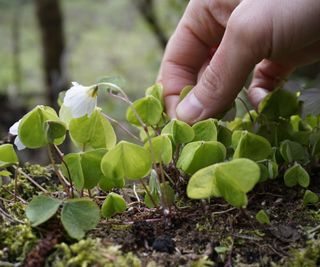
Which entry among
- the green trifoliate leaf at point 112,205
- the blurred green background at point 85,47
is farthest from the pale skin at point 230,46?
the blurred green background at point 85,47

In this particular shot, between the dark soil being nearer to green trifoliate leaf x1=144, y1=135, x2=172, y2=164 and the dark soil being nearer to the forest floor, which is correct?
the forest floor

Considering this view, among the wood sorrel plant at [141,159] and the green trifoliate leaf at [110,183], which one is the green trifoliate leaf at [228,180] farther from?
the green trifoliate leaf at [110,183]

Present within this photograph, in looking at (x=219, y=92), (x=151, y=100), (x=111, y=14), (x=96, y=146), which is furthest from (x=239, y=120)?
(x=111, y=14)

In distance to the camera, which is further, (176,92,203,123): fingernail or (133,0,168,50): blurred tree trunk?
(133,0,168,50): blurred tree trunk

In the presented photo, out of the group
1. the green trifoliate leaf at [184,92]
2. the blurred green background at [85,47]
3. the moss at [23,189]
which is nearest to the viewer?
the moss at [23,189]

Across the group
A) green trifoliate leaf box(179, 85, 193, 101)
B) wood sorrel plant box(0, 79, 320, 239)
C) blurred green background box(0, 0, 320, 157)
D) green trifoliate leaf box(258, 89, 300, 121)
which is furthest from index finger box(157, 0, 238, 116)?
blurred green background box(0, 0, 320, 157)

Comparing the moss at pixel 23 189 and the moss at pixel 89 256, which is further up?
the moss at pixel 89 256

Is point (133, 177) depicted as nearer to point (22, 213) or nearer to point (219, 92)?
point (22, 213)
